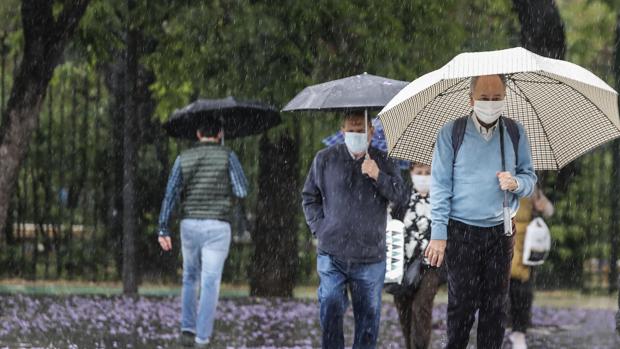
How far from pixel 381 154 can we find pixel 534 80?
1069 millimetres

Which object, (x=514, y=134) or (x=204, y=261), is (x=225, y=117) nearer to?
(x=204, y=261)

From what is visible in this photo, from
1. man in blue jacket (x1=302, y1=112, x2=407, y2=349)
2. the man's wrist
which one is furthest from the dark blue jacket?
the man's wrist

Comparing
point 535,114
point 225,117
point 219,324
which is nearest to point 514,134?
point 535,114

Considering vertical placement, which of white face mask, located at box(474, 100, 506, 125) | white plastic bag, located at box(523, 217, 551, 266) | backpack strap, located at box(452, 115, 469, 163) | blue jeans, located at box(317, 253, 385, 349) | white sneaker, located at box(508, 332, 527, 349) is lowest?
white sneaker, located at box(508, 332, 527, 349)

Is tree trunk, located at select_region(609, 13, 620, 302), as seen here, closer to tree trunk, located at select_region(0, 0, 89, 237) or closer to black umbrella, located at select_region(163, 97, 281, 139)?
black umbrella, located at select_region(163, 97, 281, 139)

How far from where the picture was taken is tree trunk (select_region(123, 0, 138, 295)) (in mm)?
16906

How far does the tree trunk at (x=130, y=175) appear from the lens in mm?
16906

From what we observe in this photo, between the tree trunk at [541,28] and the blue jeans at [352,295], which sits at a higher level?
the tree trunk at [541,28]

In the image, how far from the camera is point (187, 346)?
11.5m

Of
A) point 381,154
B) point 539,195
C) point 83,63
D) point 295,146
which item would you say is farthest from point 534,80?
point 83,63

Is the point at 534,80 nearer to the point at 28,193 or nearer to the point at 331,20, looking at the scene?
the point at 331,20

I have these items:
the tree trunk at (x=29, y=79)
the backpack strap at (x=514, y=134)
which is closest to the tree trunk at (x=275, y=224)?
the tree trunk at (x=29, y=79)

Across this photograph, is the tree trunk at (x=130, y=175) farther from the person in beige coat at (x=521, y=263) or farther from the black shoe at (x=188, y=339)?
the person in beige coat at (x=521, y=263)

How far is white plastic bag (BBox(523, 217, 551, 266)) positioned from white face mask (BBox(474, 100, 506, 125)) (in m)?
4.63
